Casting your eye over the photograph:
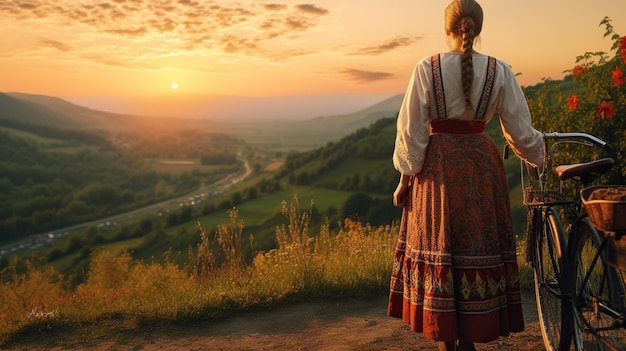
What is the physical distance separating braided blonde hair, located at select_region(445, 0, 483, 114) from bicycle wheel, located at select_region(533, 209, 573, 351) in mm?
1008

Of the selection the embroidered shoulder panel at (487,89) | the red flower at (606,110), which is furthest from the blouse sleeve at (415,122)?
the red flower at (606,110)

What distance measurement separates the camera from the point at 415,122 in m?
3.28

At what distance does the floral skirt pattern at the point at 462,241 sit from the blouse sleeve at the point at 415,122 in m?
0.08

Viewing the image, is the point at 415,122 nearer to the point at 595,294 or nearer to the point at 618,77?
the point at 595,294

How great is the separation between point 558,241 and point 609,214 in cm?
71

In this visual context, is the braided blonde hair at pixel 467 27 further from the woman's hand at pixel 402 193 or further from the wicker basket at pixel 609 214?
the wicker basket at pixel 609 214

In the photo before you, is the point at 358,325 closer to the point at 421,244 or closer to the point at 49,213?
the point at 421,244

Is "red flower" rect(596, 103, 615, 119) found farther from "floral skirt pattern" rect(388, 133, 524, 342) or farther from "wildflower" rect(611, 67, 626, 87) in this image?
"floral skirt pattern" rect(388, 133, 524, 342)

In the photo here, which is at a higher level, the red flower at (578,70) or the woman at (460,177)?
the red flower at (578,70)

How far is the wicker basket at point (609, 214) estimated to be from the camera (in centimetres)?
264

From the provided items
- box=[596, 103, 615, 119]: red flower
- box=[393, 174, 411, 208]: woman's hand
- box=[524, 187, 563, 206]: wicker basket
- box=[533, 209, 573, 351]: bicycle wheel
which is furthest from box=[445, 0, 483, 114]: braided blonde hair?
box=[596, 103, 615, 119]: red flower

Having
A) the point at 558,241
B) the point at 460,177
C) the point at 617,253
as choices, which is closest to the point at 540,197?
the point at 558,241

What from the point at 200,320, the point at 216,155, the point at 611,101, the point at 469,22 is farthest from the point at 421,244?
the point at 216,155

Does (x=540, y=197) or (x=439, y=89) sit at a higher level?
(x=439, y=89)
